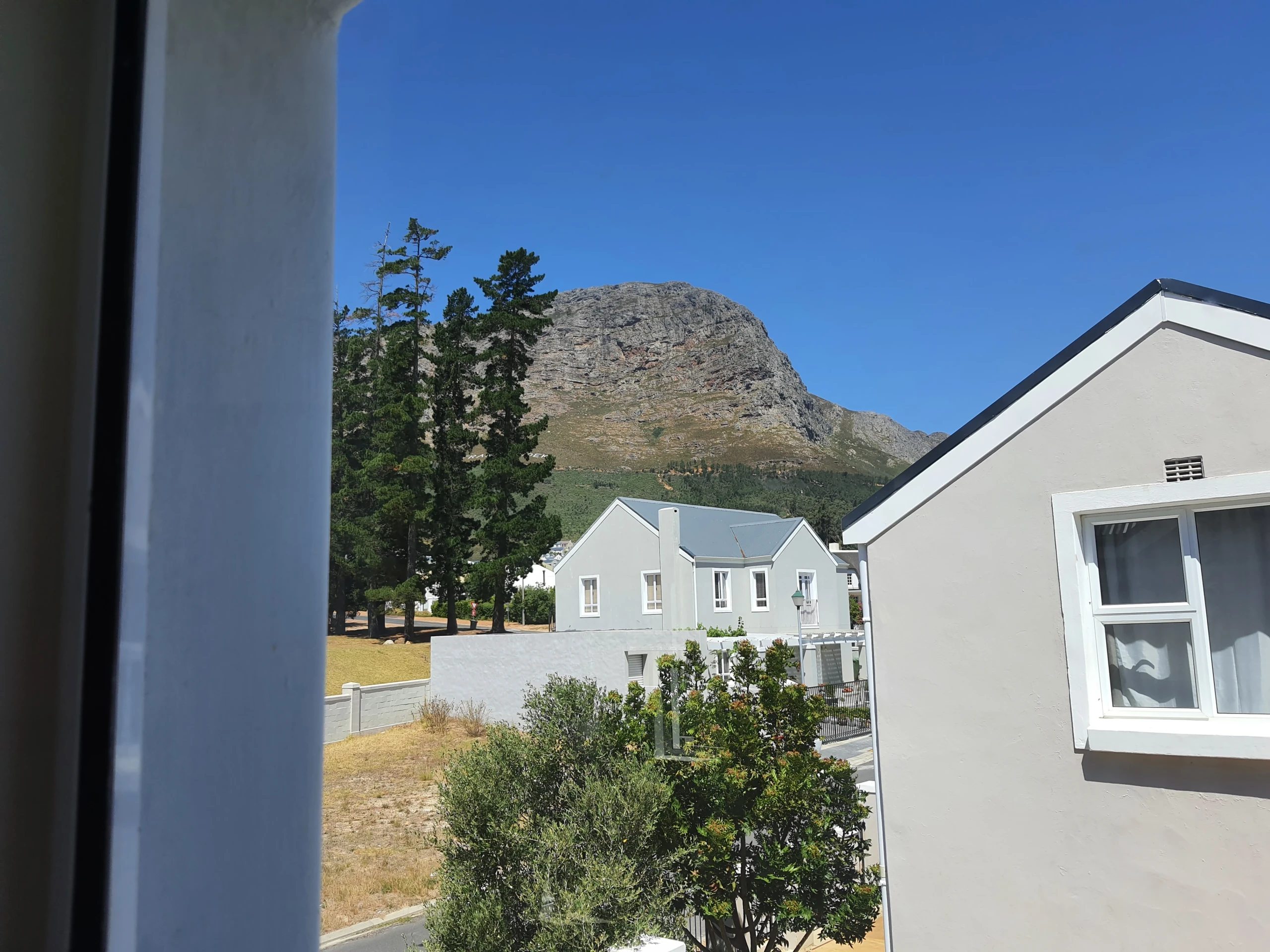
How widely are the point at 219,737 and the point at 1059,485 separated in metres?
4.76

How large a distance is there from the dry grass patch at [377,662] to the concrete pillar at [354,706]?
0.20 m

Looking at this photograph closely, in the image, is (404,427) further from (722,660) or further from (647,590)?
(722,660)

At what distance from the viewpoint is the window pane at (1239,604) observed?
3896 mm

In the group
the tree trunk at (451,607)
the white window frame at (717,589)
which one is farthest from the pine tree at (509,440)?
the white window frame at (717,589)

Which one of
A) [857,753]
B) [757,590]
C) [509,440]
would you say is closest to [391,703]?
[857,753]

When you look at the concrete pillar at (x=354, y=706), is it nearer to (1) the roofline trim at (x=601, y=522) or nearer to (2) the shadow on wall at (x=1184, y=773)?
(1) the roofline trim at (x=601, y=522)

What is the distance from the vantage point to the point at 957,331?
7113 mm

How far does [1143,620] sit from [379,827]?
821 centimetres

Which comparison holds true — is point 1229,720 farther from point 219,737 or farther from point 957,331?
point 219,737

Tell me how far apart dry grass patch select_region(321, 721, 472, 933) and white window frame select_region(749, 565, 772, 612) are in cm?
846

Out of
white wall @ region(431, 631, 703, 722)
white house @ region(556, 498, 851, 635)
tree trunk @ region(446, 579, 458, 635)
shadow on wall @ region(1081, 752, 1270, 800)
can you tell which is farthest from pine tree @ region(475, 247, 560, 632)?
shadow on wall @ region(1081, 752, 1270, 800)

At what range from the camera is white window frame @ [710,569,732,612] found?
758 inches

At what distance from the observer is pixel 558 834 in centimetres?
554

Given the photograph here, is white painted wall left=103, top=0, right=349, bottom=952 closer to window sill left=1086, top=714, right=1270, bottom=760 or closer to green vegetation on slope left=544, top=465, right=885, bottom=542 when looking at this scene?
window sill left=1086, top=714, right=1270, bottom=760
